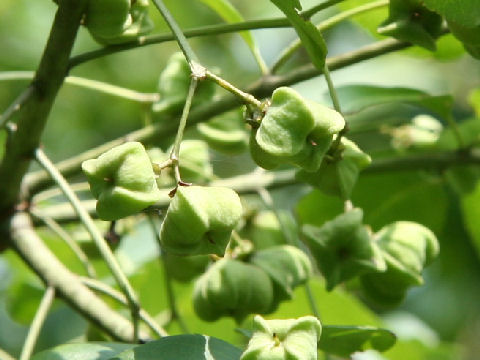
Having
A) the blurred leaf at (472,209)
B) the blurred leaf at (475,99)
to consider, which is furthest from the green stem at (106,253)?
the blurred leaf at (475,99)

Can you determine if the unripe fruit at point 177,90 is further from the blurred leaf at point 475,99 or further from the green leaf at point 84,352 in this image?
the blurred leaf at point 475,99

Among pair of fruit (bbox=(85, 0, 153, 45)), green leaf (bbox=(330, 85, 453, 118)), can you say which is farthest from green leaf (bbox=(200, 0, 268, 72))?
pair of fruit (bbox=(85, 0, 153, 45))

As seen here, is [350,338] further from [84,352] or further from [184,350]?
[84,352]

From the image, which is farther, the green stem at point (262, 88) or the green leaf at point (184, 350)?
the green stem at point (262, 88)

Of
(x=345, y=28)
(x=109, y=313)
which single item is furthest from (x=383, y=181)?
(x=345, y=28)

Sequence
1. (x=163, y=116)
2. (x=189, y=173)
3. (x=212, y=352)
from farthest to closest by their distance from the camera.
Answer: (x=189, y=173)
(x=163, y=116)
(x=212, y=352)

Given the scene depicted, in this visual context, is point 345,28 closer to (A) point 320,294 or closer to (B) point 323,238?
(A) point 320,294

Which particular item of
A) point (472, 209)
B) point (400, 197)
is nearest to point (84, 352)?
point (400, 197)
